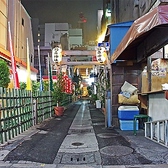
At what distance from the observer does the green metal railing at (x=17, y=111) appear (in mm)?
8289

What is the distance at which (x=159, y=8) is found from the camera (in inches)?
187

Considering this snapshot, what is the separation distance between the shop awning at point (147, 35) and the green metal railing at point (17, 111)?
4189 mm

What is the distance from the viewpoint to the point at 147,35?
25.8 ft

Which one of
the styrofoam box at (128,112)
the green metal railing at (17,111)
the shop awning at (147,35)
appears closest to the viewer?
the shop awning at (147,35)

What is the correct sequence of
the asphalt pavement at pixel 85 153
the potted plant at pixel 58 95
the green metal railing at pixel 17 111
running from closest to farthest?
the asphalt pavement at pixel 85 153, the green metal railing at pixel 17 111, the potted plant at pixel 58 95

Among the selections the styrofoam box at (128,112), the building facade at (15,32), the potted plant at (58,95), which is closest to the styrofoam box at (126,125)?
the styrofoam box at (128,112)

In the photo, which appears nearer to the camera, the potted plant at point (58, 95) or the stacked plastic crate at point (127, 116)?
the stacked plastic crate at point (127, 116)

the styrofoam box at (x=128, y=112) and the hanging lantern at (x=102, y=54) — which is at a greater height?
the hanging lantern at (x=102, y=54)

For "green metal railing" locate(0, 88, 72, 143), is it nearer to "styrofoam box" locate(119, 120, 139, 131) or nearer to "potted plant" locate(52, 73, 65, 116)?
"styrofoam box" locate(119, 120, 139, 131)

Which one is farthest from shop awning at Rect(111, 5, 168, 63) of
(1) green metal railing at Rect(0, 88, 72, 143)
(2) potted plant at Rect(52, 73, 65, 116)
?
(2) potted plant at Rect(52, 73, 65, 116)

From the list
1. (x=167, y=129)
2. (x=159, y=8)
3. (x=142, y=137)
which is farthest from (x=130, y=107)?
(x=159, y=8)

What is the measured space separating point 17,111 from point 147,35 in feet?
18.1

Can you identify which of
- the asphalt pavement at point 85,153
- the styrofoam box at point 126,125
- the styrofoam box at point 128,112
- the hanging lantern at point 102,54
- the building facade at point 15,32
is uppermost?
the building facade at point 15,32

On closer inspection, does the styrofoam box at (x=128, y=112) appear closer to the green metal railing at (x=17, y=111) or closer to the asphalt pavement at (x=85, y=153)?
the asphalt pavement at (x=85, y=153)
